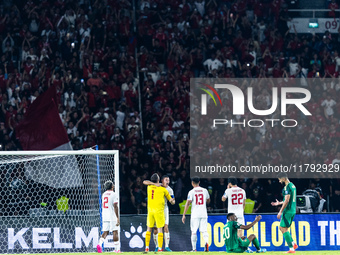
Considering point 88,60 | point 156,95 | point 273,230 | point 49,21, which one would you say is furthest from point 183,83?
point 273,230

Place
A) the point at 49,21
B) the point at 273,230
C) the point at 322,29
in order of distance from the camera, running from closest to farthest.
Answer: the point at 273,230 → the point at 49,21 → the point at 322,29

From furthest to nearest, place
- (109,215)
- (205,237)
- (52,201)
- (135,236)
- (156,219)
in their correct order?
(52,201) → (135,236) → (205,237) → (156,219) → (109,215)

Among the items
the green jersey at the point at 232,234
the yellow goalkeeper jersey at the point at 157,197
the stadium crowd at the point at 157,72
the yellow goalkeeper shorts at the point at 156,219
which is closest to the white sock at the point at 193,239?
the yellow goalkeeper shorts at the point at 156,219

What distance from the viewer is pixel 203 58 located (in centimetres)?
2794

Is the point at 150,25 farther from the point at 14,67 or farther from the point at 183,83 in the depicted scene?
the point at 14,67

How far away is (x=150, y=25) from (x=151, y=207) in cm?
1258

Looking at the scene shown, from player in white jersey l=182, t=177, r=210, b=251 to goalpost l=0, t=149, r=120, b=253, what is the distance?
1.80 metres

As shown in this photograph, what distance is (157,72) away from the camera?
2698 centimetres

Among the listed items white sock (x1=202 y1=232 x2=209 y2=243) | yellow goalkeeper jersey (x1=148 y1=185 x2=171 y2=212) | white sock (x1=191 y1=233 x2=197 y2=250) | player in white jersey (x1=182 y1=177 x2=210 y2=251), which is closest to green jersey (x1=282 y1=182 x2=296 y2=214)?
player in white jersey (x1=182 y1=177 x2=210 y2=251)

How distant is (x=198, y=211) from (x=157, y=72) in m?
10.1

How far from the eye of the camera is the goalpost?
18.3m

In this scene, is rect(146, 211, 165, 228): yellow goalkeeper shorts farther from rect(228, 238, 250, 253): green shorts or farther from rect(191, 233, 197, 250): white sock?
rect(228, 238, 250, 253): green shorts

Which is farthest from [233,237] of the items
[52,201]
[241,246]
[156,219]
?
[52,201]

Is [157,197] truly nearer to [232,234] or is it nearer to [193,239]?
[193,239]
